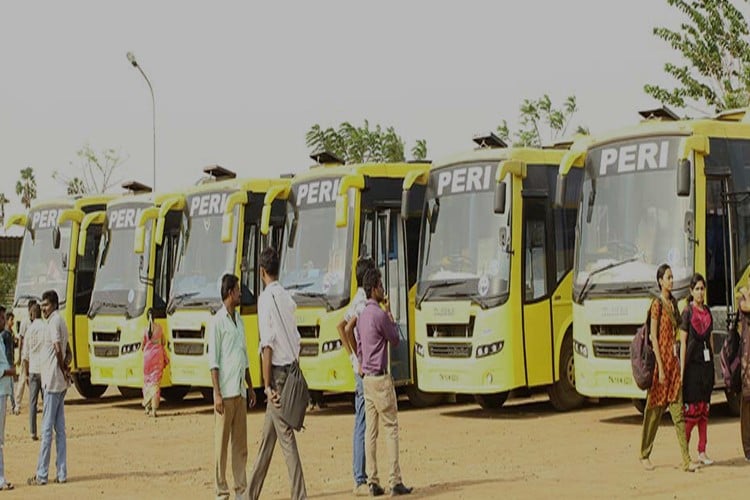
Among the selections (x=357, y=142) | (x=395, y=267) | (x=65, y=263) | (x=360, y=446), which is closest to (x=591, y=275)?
(x=395, y=267)

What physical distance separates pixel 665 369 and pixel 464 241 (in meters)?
6.55

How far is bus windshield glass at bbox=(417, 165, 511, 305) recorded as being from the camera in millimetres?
19406

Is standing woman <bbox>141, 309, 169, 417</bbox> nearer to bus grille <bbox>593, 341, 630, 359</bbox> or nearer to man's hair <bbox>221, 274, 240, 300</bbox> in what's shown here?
bus grille <bbox>593, 341, 630, 359</bbox>

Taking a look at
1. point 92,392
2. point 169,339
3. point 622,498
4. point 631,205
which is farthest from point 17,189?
point 622,498

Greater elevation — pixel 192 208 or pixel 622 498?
pixel 192 208

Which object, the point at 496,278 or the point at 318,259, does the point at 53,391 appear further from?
the point at 318,259

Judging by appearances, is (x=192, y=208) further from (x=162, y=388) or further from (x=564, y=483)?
(x=564, y=483)

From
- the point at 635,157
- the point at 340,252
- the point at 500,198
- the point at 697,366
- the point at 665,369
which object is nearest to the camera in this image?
the point at 665,369

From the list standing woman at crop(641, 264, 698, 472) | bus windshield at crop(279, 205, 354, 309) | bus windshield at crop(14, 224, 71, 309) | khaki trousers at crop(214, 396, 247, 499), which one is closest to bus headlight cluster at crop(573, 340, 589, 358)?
bus windshield at crop(279, 205, 354, 309)

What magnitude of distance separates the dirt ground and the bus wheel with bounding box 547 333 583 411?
21 centimetres

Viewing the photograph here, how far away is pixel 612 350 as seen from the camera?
17.5 m

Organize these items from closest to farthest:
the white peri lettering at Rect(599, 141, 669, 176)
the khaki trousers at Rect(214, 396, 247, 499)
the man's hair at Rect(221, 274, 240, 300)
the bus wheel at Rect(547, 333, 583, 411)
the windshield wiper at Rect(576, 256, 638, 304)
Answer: the man's hair at Rect(221, 274, 240, 300) < the khaki trousers at Rect(214, 396, 247, 499) < the white peri lettering at Rect(599, 141, 669, 176) < the windshield wiper at Rect(576, 256, 638, 304) < the bus wheel at Rect(547, 333, 583, 411)

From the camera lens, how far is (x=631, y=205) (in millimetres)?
17641

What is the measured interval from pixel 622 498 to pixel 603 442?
424cm
